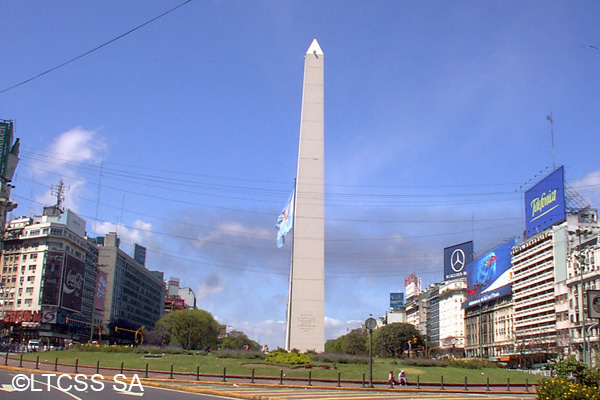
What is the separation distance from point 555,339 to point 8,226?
9857 cm

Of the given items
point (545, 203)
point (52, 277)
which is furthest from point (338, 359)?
point (52, 277)

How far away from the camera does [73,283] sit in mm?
112250

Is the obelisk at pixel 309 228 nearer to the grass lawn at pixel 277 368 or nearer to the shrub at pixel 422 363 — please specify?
the grass lawn at pixel 277 368

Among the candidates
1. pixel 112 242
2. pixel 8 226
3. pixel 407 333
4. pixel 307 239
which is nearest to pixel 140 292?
pixel 112 242

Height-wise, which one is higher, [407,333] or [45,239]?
[45,239]

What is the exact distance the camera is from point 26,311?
349ft

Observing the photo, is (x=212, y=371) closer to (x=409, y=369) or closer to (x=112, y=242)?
(x=409, y=369)

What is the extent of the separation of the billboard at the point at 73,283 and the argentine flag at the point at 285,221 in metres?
71.1

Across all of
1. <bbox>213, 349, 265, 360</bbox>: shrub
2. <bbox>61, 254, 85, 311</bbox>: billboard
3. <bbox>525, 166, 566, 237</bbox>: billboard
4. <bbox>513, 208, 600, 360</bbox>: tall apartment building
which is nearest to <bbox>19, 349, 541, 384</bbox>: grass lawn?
<bbox>213, 349, 265, 360</bbox>: shrub

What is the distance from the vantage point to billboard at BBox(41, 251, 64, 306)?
348 ft

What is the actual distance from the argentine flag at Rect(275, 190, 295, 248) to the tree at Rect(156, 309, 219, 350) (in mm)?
65283

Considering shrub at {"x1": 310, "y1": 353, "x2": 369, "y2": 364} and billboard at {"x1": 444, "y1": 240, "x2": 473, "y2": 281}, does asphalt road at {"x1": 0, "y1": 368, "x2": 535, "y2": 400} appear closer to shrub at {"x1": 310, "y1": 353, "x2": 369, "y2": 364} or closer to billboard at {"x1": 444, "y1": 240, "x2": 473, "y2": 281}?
shrub at {"x1": 310, "y1": 353, "x2": 369, "y2": 364}

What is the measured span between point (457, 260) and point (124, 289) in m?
77.6

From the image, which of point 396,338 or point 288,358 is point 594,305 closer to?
point 288,358
